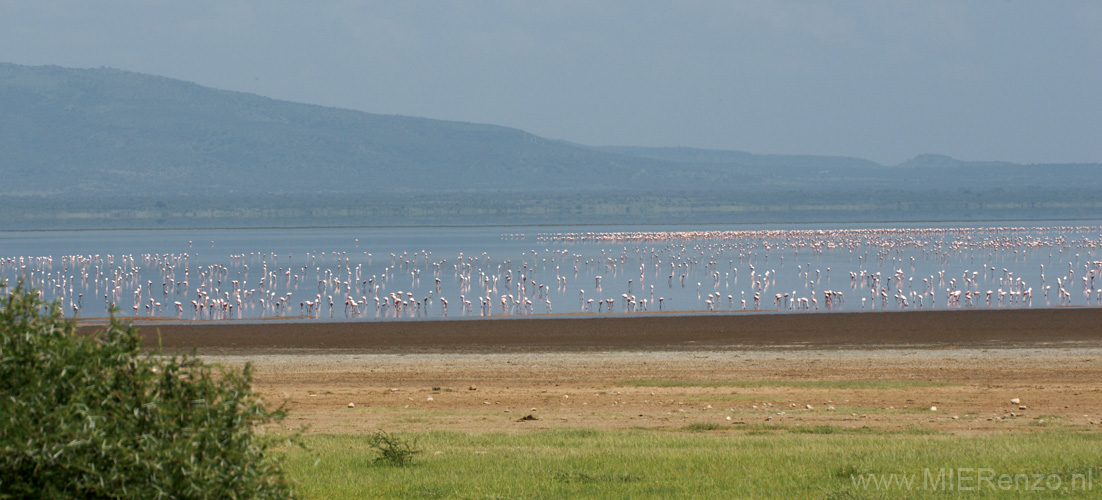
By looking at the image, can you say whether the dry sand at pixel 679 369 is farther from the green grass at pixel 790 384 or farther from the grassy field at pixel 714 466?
the grassy field at pixel 714 466

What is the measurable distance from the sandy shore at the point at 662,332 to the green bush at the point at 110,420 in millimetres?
21755

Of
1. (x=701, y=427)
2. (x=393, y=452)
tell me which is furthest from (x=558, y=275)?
(x=393, y=452)

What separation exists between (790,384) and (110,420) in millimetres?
15370

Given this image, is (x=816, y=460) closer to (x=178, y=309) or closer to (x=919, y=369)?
(x=919, y=369)

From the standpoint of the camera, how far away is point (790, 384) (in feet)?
64.2

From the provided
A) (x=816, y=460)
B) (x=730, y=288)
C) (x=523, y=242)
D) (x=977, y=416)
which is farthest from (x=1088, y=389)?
(x=523, y=242)

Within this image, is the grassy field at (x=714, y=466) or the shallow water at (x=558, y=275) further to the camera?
the shallow water at (x=558, y=275)

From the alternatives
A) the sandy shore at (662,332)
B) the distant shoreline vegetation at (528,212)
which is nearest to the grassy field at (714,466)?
the sandy shore at (662,332)

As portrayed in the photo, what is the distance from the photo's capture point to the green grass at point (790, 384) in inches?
746

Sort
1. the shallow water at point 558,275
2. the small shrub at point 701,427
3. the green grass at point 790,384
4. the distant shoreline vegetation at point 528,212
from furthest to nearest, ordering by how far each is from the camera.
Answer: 1. the distant shoreline vegetation at point 528,212
2. the shallow water at point 558,275
3. the green grass at point 790,384
4. the small shrub at point 701,427

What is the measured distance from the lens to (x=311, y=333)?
30641 millimetres

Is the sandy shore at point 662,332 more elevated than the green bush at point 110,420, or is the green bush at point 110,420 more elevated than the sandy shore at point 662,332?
the green bush at point 110,420

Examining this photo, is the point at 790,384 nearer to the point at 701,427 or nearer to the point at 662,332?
the point at 701,427

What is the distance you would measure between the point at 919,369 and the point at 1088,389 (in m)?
4.21
